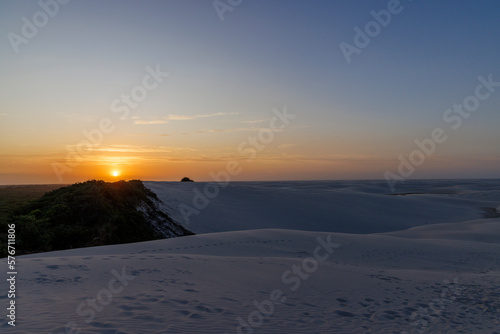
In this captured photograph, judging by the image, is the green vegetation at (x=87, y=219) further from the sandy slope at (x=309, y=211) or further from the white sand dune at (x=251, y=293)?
the white sand dune at (x=251, y=293)

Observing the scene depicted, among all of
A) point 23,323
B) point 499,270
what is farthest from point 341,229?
point 23,323

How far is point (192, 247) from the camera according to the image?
466 inches

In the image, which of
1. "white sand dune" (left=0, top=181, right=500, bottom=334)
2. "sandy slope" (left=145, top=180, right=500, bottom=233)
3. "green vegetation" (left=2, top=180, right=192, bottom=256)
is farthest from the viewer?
"sandy slope" (left=145, top=180, right=500, bottom=233)

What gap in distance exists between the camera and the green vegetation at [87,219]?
14.0 meters

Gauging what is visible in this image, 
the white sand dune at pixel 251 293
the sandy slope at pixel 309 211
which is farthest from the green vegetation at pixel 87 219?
the white sand dune at pixel 251 293

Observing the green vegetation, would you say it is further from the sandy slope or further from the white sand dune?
the white sand dune

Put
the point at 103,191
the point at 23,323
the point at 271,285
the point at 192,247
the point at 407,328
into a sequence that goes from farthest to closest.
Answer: the point at 103,191
the point at 192,247
the point at 271,285
the point at 407,328
the point at 23,323

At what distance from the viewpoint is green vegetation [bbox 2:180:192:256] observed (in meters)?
14.0

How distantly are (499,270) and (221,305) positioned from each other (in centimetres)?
943

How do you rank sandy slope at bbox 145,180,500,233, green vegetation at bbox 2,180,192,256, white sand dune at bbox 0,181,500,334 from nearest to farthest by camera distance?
white sand dune at bbox 0,181,500,334, green vegetation at bbox 2,180,192,256, sandy slope at bbox 145,180,500,233

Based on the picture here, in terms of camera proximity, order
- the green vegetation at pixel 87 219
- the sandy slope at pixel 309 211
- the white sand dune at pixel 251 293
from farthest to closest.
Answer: the sandy slope at pixel 309 211
the green vegetation at pixel 87 219
the white sand dune at pixel 251 293

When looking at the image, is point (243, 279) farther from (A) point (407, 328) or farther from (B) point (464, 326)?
(B) point (464, 326)

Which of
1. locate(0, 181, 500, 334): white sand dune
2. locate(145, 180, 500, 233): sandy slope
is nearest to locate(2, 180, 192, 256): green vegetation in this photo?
locate(145, 180, 500, 233): sandy slope

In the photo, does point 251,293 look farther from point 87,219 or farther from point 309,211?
point 309,211
